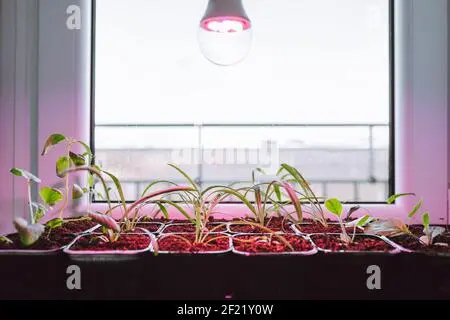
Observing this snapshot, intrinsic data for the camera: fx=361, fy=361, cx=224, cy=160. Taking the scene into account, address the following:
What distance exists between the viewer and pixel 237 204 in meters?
0.94

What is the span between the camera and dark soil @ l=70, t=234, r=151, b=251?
0.59 m

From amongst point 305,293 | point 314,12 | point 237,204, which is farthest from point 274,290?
point 314,12

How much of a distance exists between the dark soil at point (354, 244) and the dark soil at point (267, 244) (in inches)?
1.2

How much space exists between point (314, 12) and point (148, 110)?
0.57m

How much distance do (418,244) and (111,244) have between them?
52cm

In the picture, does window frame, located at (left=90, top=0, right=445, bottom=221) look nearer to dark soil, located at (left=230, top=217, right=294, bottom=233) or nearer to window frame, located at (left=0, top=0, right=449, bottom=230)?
window frame, located at (left=0, top=0, right=449, bottom=230)

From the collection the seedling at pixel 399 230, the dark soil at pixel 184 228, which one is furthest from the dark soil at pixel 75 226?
the seedling at pixel 399 230

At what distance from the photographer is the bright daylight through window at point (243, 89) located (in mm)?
1001

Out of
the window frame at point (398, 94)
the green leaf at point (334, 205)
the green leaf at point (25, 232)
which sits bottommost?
the green leaf at point (25, 232)

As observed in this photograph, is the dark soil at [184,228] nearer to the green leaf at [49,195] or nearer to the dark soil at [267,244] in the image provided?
the dark soil at [267,244]

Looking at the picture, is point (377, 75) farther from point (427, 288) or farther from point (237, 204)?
point (427, 288)

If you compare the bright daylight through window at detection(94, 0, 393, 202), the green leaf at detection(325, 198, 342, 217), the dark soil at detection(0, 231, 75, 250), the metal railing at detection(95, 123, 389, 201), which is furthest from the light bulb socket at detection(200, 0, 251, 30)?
the dark soil at detection(0, 231, 75, 250)

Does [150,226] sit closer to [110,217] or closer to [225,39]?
[110,217]

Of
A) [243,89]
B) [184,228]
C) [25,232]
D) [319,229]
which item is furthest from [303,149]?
[25,232]
